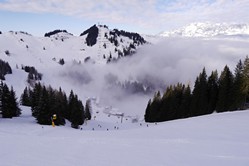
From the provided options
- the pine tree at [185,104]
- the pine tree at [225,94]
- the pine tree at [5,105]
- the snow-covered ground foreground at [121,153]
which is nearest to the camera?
the snow-covered ground foreground at [121,153]

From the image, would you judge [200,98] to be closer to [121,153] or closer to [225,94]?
[225,94]

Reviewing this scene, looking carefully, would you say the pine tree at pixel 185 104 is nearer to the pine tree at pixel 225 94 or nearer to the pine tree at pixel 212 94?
the pine tree at pixel 212 94

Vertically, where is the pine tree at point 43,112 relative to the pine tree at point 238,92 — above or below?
below

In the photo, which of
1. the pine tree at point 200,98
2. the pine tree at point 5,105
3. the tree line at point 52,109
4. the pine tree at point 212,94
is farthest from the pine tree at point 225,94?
the pine tree at point 5,105

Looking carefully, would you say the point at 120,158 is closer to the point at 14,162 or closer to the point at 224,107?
the point at 14,162

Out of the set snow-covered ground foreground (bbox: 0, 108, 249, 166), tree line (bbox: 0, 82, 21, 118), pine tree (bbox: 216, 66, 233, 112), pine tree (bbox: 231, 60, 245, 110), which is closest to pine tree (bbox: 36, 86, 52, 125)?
tree line (bbox: 0, 82, 21, 118)

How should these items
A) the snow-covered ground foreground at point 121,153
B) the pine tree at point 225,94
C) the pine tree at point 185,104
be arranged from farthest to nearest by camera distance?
the pine tree at point 185,104 < the pine tree at point 225,94 < the snow-covered ground foreground at point 121,153

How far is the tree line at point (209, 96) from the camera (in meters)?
49.7

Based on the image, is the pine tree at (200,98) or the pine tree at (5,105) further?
the pine tree at (200,98)

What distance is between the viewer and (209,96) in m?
56.9

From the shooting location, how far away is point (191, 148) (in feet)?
53.7

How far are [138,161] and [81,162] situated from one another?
3298mm

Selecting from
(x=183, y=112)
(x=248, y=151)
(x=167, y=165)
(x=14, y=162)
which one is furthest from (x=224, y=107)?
(x=14, y=162)

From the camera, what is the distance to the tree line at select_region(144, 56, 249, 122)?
49.7m
